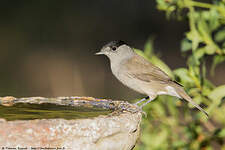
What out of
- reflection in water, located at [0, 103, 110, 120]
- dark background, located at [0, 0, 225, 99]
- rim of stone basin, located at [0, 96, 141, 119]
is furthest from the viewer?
dark background, located at [0, 0, 225, 99]

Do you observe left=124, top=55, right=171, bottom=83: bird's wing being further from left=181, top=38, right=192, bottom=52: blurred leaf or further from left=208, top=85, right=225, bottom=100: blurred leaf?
left=208, top=85, right=225, bottom=100: blurred leaf

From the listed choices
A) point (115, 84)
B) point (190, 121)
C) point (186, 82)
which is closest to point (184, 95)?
point (190, 121)

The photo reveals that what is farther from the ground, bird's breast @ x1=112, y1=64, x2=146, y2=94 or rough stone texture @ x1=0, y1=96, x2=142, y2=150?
rough stone texture @ x1=0, y1=96, x2=142, y2=150

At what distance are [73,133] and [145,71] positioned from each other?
85.0 inches

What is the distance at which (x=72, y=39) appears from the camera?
11.2m

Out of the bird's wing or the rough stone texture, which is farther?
the bird's wing

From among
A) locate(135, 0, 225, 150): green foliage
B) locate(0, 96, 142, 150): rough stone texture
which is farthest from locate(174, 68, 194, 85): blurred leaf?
locate(0, 96, 142, 150): rough stone texture

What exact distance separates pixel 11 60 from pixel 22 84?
1.53 meters

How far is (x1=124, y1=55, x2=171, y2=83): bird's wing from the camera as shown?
4.04 meters

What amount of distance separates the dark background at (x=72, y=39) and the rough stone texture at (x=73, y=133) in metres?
5.77

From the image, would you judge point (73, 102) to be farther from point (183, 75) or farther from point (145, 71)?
point (145, 71)

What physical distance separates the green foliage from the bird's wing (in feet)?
0.80

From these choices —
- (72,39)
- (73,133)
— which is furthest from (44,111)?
(72,39)

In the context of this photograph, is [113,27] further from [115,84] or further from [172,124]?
[172,124]
